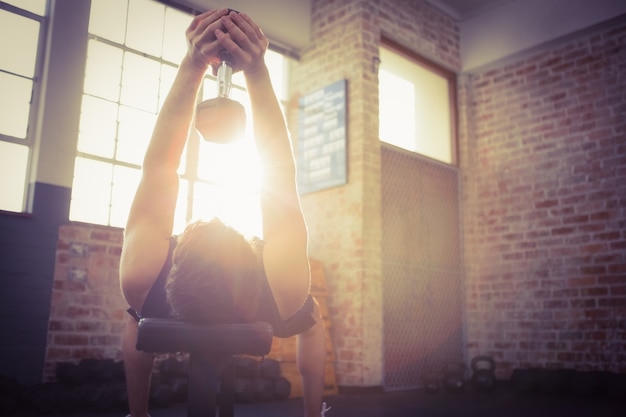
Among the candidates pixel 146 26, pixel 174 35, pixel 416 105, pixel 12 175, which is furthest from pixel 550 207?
pixel 12 175

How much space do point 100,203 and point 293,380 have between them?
2037 millimetres

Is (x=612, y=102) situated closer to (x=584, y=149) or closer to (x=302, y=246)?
(x=584, y=149)

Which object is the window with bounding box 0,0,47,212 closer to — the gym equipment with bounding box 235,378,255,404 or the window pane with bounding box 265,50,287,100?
the gym equipment with bounding box 235,378,255,404

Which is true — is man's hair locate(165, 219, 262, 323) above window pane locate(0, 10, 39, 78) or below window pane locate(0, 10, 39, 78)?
below

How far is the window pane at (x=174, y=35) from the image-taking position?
4469 millimetres

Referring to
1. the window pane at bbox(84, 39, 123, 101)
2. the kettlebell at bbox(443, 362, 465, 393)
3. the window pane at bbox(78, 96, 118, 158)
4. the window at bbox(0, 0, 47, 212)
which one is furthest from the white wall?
the window at bbox(0, 0, 47, 212)

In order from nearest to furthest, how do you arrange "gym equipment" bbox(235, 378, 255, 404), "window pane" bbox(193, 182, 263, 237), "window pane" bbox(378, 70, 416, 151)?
"gym equipment" bbox(235, 378, 255, 404) < "window pane" bbox(193, 182, 263, 237) < "window pane" bbox(378, 70, 416, 151)

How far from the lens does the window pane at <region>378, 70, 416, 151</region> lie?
5.15 m

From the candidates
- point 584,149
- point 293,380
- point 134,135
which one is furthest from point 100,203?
point 584,149

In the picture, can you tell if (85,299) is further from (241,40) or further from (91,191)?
(241,40)

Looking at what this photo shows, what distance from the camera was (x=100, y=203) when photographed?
3893 mm

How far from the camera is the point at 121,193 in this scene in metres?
4.00

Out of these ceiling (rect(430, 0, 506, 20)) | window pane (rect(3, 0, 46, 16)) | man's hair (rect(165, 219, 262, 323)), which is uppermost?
ceiling (rect(430, 0, 506, 20))

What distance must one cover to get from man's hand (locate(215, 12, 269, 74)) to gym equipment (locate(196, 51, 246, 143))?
0.03 m
